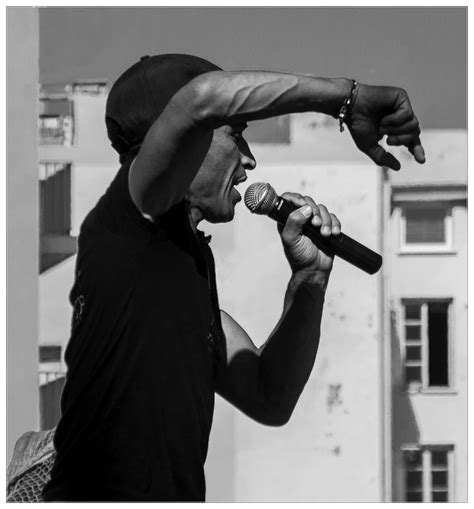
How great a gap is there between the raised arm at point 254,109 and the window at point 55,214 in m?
12.2

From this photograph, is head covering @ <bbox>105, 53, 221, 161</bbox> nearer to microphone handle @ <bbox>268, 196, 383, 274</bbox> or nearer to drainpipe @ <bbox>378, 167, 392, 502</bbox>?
microphone handle @ <bbox>268, 196, 383, 274</bbox>

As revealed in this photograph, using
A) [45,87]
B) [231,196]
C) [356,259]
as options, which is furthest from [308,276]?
[45,87]

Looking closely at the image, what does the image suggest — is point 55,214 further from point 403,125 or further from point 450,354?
point 403,125

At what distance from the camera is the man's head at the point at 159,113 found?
1663 millimetres

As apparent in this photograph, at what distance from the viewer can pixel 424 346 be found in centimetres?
1552

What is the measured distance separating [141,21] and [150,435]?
6869mm

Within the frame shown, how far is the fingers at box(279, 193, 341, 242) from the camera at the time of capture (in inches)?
71.6

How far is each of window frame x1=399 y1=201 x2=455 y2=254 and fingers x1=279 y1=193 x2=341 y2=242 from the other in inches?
527

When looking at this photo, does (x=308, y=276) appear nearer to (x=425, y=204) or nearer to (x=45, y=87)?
(x=45, y=87)

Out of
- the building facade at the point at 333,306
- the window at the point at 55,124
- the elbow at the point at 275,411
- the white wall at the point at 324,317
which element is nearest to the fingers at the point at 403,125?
the elbow at the point at 275,411

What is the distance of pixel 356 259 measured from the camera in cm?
186

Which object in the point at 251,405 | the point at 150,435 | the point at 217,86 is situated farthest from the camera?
the point at 251,405

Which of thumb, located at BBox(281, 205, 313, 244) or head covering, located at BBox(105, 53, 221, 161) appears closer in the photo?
head covering, located at BBox(105, 53, 221, 161)

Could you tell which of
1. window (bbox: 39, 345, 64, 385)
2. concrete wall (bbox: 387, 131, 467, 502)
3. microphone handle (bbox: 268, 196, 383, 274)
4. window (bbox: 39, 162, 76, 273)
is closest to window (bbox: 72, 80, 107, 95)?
window (bbox: 39, 162, 76, 273)
